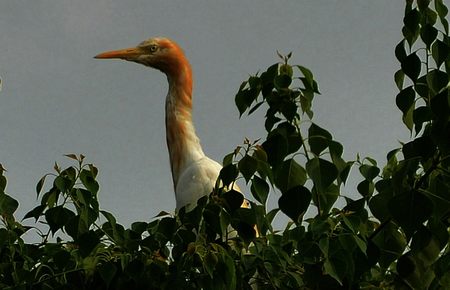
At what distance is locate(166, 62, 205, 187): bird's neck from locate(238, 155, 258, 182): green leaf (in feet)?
13.1

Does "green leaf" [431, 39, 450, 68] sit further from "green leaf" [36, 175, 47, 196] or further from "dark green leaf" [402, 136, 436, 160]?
"green leaf" [36, 175, 47, 196]

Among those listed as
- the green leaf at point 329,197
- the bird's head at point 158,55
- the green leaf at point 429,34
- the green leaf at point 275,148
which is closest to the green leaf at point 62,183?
the green leaf at point 275,148

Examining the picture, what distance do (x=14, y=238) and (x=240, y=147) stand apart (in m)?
1.16

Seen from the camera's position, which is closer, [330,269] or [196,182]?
[330,269]

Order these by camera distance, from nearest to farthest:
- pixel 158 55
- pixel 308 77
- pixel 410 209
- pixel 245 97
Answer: pixel 410 209 < pixel 308 77 < pixel 245 97 < pixel 158 55

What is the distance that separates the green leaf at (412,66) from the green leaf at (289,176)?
0.49 metres

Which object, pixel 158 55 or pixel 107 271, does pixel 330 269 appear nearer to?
pixel 107 271

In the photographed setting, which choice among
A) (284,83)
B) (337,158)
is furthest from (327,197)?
(284,83)

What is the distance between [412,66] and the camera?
9.62 ft

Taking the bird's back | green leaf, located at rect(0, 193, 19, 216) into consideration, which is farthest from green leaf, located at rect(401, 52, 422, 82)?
the bird's back

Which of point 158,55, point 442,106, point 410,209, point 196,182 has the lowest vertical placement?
point 410,209

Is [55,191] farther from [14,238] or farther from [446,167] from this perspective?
[446,167]

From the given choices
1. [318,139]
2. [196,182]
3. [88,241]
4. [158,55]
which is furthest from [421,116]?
[158,55]

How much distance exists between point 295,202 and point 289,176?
12cm
